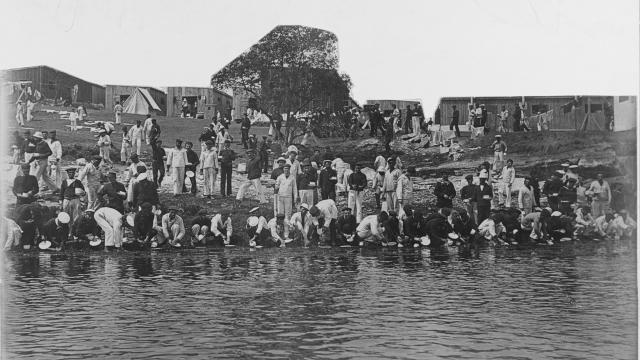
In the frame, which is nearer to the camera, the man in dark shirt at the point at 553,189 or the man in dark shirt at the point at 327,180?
the man in dark shirt at the point at 553,189

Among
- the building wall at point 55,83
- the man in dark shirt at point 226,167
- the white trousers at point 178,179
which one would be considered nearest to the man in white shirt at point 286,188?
the man in dark shirt at point 226,167

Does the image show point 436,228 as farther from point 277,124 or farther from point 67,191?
point 67,191

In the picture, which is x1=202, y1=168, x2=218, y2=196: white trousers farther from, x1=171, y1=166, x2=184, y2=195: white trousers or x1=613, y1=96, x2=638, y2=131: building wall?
x1=613, y1=96, x2=638, y2=131: building wall

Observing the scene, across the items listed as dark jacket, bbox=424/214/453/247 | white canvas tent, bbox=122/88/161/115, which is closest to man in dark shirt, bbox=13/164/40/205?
white canvas tent, bbox=122/88/161/115

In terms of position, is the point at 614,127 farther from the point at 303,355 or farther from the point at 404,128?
the point at 303,355

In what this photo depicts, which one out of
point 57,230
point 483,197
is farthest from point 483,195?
point 57,230

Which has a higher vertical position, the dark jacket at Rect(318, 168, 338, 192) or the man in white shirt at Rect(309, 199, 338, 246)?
the dark jacket at Rect(318, 168, 338, 192)

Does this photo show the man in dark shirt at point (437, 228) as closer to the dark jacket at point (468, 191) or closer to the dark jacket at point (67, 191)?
the dark jacket at point (468, 191)
